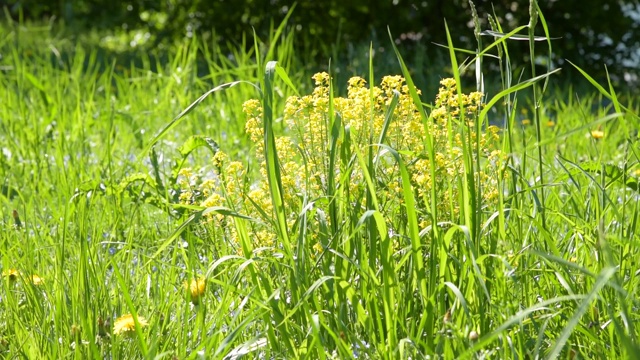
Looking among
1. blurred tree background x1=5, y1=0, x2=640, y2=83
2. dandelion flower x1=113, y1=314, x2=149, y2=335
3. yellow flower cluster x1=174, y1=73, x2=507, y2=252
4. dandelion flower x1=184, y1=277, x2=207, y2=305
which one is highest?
yellow flower cluster x1=174, y1=73, x2=507, y2=252

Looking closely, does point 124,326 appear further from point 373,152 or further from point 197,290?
point 373,152

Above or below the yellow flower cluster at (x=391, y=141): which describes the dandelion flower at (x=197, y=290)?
below

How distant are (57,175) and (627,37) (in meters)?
5.35

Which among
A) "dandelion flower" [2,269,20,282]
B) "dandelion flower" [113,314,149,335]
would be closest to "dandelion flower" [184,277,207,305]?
"dandelion flower" [113,314,149,335]

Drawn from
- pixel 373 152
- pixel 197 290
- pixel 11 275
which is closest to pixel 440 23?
pixel 373 152

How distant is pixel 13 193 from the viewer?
135 inches

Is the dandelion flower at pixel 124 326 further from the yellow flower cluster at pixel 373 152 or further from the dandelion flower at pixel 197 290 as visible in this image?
the yellow flower cluster at pixel 373 152

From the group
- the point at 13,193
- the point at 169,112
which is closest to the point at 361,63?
the point at 169,112

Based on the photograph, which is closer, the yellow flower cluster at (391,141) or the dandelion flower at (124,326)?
the dandelion flower at (124,326)

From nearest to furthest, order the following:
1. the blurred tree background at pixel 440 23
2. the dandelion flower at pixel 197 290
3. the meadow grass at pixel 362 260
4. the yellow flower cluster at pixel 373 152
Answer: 1. the meadow grass at pixel 362 260
2. the dandelion flower at pixel 197 290
3. the yellow flower cluster at pixel 373 152
4. the blurred tree background at pixel 440 23

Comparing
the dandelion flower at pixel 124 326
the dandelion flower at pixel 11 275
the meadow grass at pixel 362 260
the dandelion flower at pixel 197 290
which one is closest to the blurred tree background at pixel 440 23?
the meadow grass at pixel 362 260

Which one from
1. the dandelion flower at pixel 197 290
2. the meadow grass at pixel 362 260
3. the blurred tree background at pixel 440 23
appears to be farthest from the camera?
the blurred tree background at pixel 440 23

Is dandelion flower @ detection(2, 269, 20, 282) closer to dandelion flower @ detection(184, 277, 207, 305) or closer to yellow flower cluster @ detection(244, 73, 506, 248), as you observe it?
dandelion flower @ detection(184, 277, 207, 305)

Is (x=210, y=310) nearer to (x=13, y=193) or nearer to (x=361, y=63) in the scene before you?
(x=13, y=193)
